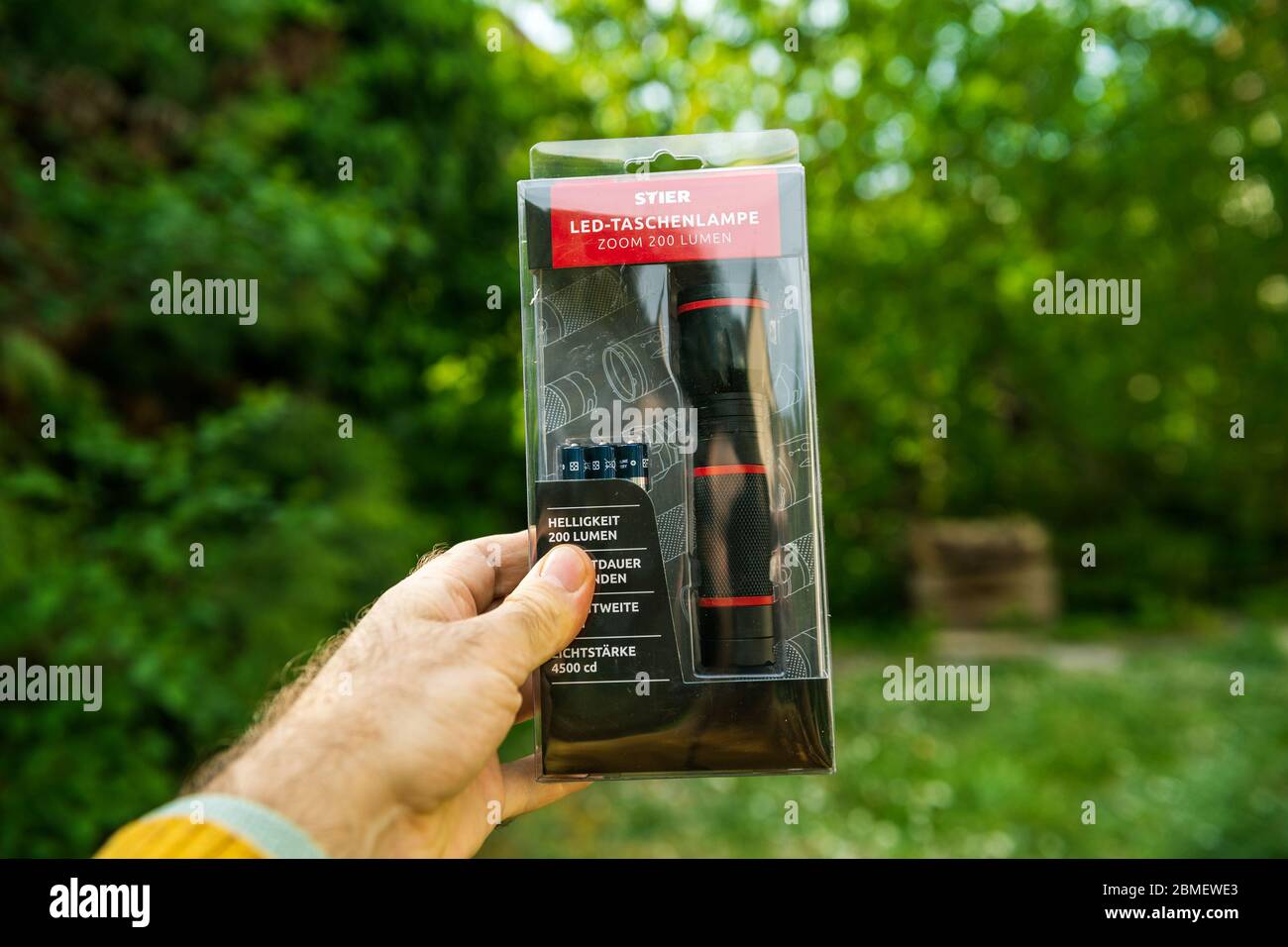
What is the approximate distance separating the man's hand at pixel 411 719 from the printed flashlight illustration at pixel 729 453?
16 cm

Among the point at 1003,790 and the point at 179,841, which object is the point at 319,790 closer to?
the point at 179,841

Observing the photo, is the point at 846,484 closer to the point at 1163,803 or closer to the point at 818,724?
the point at 1163,803

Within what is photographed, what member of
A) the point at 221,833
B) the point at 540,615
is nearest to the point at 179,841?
the point at 221,833

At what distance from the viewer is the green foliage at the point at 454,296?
3033mm

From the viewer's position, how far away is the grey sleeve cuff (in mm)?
1057

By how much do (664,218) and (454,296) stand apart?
3.53 metres

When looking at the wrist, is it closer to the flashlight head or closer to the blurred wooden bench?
the flashlight head

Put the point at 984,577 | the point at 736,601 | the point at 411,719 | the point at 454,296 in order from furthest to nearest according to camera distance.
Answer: the point at 984,577, the point at 454,296, the point at 736,601, the point at 411,719

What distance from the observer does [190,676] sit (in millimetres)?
2932

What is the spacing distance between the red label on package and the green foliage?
81.1 inches

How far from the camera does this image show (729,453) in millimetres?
1313

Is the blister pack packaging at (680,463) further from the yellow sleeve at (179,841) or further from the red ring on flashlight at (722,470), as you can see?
the yellow sleeve at (179,841)

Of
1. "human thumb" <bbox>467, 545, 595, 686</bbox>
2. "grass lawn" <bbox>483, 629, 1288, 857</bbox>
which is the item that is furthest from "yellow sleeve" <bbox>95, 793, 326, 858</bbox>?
"grass lawn" <bbox>483, 629, 1288, 857</bbox>

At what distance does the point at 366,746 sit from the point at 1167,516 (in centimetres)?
910
